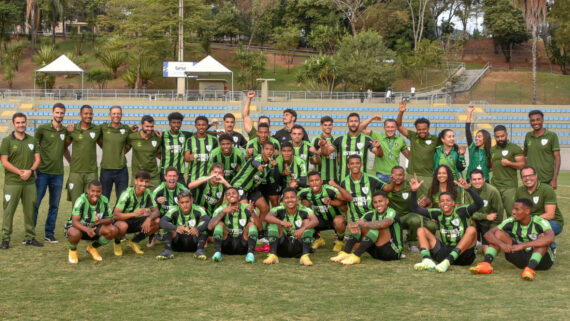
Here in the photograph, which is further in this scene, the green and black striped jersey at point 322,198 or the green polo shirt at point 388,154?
the green polo shirt at point 388,154

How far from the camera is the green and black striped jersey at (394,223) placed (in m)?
6.86

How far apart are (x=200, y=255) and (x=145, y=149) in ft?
6.40

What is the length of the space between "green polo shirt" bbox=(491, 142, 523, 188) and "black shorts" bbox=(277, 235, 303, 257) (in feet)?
9.07

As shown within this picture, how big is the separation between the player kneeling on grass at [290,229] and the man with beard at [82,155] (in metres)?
2.67

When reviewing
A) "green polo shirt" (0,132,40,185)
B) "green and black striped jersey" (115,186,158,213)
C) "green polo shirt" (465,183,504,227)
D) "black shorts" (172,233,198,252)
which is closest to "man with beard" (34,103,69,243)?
"green polo shirt" (0,132,40,185)

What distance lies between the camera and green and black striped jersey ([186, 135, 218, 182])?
25.9ft

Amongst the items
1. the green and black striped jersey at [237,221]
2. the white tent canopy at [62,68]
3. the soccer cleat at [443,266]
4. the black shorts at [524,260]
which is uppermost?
the white tent canopy at [62,68]

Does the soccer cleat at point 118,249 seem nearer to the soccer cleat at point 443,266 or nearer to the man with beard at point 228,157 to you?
the man with beard at point 228,157

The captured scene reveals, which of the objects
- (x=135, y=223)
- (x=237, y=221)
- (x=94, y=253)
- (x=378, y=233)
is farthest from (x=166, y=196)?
(x=378, y=233)

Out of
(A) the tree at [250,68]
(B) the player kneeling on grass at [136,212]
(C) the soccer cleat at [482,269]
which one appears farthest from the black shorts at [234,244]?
(A) the tree at [250,68]

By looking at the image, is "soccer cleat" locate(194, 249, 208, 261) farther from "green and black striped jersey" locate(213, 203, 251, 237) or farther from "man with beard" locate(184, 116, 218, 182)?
"man with beard" locate(184, 116, 218, 182)

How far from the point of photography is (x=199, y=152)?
312 inches

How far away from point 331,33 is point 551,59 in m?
17.1

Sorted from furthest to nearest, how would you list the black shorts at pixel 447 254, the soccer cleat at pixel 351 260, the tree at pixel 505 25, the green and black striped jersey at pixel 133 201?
1. the tree at pixel 505 25
2. the green and black striped jersey at pixel 133 201
3. the soccer cleat at pixel 351 260
4. the black shorts at pixel 447 254
